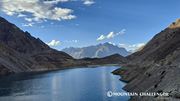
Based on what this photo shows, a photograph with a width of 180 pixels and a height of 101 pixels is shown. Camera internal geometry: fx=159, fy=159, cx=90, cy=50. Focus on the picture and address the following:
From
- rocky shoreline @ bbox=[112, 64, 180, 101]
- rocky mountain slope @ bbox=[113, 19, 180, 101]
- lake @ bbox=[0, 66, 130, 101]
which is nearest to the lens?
rocky shoreline @ bbox=[112, 64, 180, 101]

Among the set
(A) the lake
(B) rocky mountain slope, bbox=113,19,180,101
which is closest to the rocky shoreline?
(B) rocky mountain slope, bbox=113,19,180,101

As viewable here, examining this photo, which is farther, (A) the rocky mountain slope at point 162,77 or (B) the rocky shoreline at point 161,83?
(A) the rocky mountain slope at point 162,77

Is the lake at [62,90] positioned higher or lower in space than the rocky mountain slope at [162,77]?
lower

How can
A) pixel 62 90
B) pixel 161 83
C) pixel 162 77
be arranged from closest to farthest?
pixel 161 83, pixel 162 77, pixel 62 90

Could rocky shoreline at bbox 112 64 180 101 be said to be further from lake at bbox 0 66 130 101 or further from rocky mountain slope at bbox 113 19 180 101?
lake at bbox 0 66 130 101

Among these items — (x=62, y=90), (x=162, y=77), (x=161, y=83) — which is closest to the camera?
(x=161, y=83)

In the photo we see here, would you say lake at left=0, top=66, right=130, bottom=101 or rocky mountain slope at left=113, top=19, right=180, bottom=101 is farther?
lake at left=0, top=66, right=130, bottom=101

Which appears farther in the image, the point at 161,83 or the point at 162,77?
the point at 162,77

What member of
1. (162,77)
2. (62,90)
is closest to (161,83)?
(162,77)

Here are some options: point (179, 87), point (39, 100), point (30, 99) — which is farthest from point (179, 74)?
point (30, 99)

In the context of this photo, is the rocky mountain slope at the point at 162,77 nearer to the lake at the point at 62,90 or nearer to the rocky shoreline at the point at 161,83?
the rocky shoreline at the point at 161,83

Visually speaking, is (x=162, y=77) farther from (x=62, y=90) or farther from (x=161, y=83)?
(x=62, y=90)

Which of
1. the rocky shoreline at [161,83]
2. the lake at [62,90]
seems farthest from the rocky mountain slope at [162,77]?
the lake at [62,90]

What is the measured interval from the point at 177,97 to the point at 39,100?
41.0 m
